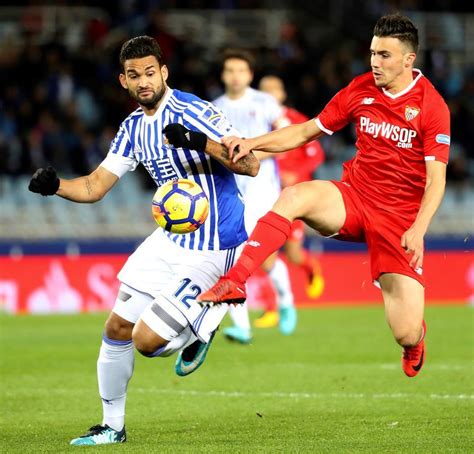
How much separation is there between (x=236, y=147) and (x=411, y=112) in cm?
121

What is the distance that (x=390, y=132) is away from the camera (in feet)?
25.0

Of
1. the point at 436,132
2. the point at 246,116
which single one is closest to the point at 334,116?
the point at 436,132

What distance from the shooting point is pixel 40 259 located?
→ 1752 centimetres

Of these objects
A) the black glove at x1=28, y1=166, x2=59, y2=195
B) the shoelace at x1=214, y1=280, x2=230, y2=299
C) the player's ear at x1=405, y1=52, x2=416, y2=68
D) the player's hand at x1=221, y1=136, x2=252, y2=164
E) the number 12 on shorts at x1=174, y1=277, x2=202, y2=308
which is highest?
the player's ear at x1=405, y1=52, x2=416, y2=68

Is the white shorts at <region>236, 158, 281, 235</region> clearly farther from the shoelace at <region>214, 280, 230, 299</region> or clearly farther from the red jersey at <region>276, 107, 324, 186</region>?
the shoelace at <region>214, 280, 230, 299</region>

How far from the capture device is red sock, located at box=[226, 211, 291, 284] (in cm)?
678

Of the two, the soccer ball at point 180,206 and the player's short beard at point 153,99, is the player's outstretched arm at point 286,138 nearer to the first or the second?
the soccer ball at point 180,206

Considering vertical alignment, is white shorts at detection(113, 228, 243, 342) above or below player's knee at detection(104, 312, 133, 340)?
above

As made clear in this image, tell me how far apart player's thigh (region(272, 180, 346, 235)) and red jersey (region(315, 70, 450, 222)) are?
0.28m

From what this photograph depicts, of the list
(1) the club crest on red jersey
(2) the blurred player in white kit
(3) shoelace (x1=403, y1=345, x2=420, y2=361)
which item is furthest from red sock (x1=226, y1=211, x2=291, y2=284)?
(2) the blurred player in white kit

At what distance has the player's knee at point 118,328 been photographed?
7.27 metres

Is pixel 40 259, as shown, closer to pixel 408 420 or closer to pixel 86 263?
pixel 86 263

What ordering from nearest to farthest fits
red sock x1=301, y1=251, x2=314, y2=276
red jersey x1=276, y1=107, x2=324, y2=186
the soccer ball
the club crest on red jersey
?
1. the soccer ball
2. the club crest on red jersey
3. red jersey x1=276, y1=107, x2=324, y2=186
4. red sock x1=301, y1=251, x2=314, y2=276

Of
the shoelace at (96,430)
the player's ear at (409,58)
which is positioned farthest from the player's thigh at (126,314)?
the player's ear at (409,58)
